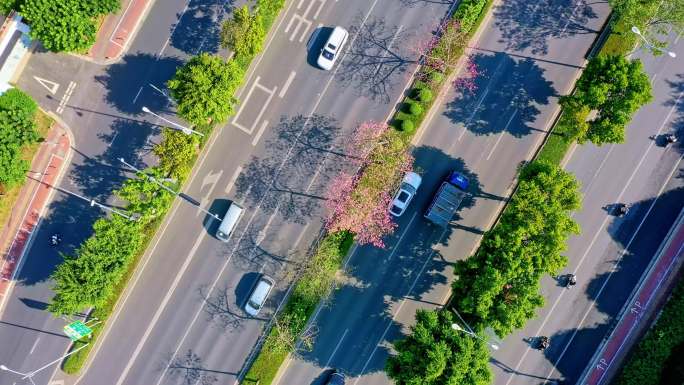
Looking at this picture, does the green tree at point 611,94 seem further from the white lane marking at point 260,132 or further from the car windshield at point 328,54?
the white lane marking at point 260,132

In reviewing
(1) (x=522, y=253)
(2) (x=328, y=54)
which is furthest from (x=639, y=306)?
(2) (x=328, y=54)

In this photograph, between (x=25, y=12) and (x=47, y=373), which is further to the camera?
(x=47, y=373)

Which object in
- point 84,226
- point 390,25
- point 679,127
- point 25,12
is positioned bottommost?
point 84,226

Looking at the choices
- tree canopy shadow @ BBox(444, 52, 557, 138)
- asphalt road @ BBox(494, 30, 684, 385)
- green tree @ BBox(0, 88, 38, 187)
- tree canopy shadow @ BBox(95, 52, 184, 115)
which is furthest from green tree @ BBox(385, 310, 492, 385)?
green tree @ BBox(0, 88, 38, 187)

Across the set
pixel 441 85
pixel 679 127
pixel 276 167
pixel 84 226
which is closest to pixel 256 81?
pixel 276 167

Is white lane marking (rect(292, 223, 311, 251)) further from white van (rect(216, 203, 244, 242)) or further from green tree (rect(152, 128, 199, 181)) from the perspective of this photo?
green tree (rect(152, 128, 199, 181))

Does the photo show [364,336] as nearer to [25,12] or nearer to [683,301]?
[683,301]

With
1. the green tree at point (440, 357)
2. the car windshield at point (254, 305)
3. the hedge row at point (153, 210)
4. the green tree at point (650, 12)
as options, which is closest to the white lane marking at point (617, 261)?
the green tree at point (440, 357)
